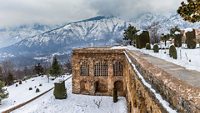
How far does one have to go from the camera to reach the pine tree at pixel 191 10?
13.8 metres

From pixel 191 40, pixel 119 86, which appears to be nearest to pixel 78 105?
pixel 119 86

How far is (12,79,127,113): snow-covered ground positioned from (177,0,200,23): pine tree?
931 inches

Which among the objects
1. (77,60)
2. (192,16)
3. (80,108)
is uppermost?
(192,16)

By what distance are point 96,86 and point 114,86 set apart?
3294mm

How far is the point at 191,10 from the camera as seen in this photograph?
1412 cm

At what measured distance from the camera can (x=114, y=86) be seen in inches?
1874

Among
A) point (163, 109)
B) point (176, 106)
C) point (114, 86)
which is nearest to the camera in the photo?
point (176, 106)

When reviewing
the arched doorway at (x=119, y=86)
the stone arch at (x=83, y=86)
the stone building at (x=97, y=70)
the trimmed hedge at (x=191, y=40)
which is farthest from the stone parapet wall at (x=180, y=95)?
the trimmed hedge at (x=191, y=40)

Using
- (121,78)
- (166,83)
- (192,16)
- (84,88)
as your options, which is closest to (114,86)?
(121,78)

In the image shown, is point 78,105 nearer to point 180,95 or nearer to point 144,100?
point 144,100

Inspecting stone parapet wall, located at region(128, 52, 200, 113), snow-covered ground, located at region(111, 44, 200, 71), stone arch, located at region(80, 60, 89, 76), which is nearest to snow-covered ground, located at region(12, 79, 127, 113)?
stone arch, located at region(80, 60, 89, 76)

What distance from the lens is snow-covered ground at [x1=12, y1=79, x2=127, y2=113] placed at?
40062mm

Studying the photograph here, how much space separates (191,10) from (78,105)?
30500 mm

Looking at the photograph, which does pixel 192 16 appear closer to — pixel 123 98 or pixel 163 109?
pixel 163 109
